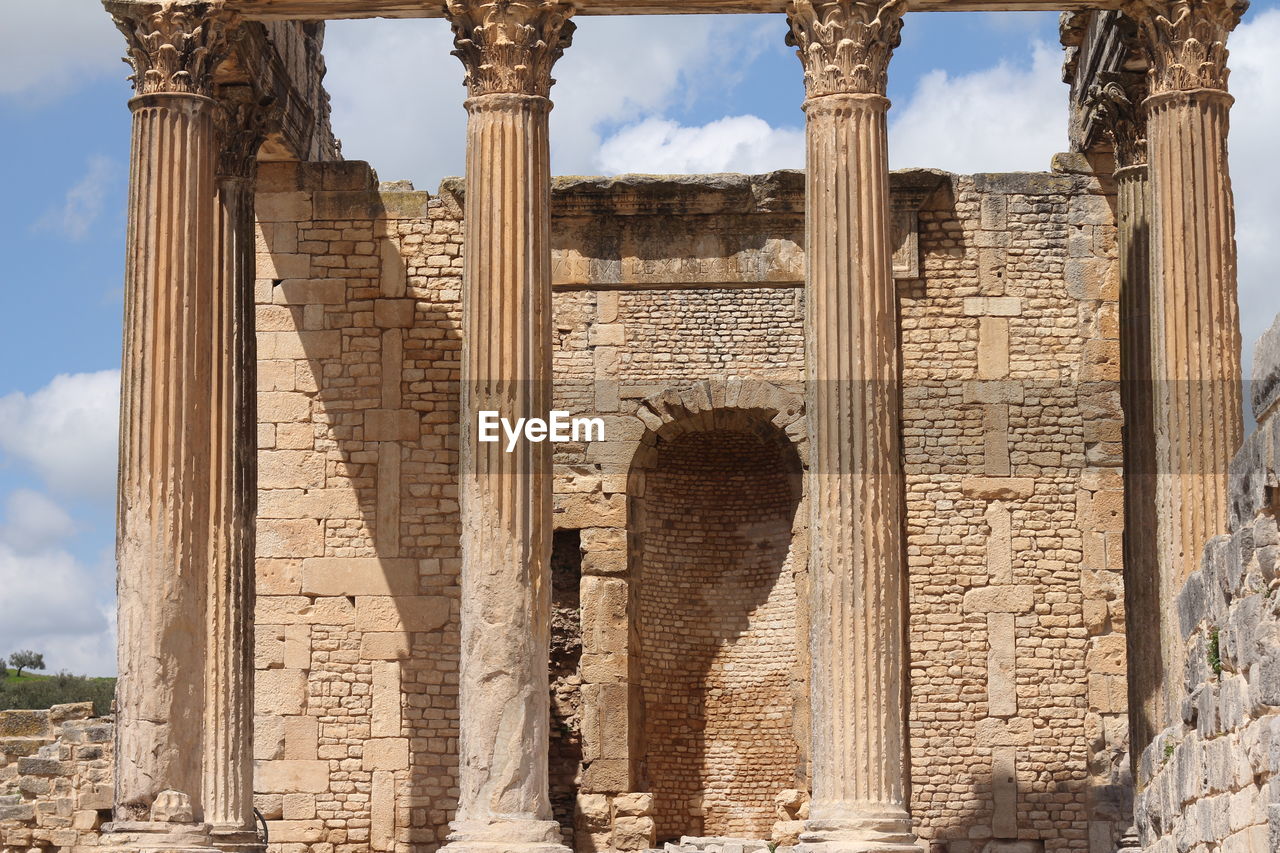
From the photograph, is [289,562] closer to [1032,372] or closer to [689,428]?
[689,428]

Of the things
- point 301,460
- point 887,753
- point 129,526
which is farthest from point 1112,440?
point 129,526

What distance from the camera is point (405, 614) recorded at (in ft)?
78.5

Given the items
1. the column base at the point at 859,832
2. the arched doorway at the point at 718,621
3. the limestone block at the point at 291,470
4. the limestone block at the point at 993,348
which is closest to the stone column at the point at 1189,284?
the column base at the point at 859,832

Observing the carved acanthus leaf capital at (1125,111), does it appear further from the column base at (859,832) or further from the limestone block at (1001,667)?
the column base at (859,832)

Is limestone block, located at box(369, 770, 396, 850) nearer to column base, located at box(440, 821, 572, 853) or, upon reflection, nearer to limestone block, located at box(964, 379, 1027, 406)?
column base, located at box(440, 821, 572, 853)

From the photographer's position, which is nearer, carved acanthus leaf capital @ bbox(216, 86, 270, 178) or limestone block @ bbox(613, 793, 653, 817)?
carved acanthus leaf capital @ bbox(216, 86, 270, 178)

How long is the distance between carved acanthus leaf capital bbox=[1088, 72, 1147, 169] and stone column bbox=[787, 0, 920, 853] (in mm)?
3261

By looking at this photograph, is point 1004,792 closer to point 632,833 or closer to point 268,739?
point 632,833

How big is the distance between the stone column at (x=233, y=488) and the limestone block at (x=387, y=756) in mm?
2715

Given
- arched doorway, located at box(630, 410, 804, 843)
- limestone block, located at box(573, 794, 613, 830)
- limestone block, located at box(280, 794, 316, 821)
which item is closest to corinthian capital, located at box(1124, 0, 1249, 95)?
arched doorway, located at box(630, 410, 804, 843)

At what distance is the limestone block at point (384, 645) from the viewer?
2388cm

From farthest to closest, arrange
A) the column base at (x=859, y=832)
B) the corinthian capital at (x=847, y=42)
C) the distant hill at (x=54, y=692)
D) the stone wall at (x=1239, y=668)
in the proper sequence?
the distant hill at (x=54, y=692) < the corinthian capital at (x=847, y=42) < the column base at (x=859, y=832) < the stone wall at (x=1239, y=668)

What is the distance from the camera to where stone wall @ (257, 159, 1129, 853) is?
23.7 m

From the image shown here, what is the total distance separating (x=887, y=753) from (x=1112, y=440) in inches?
292
